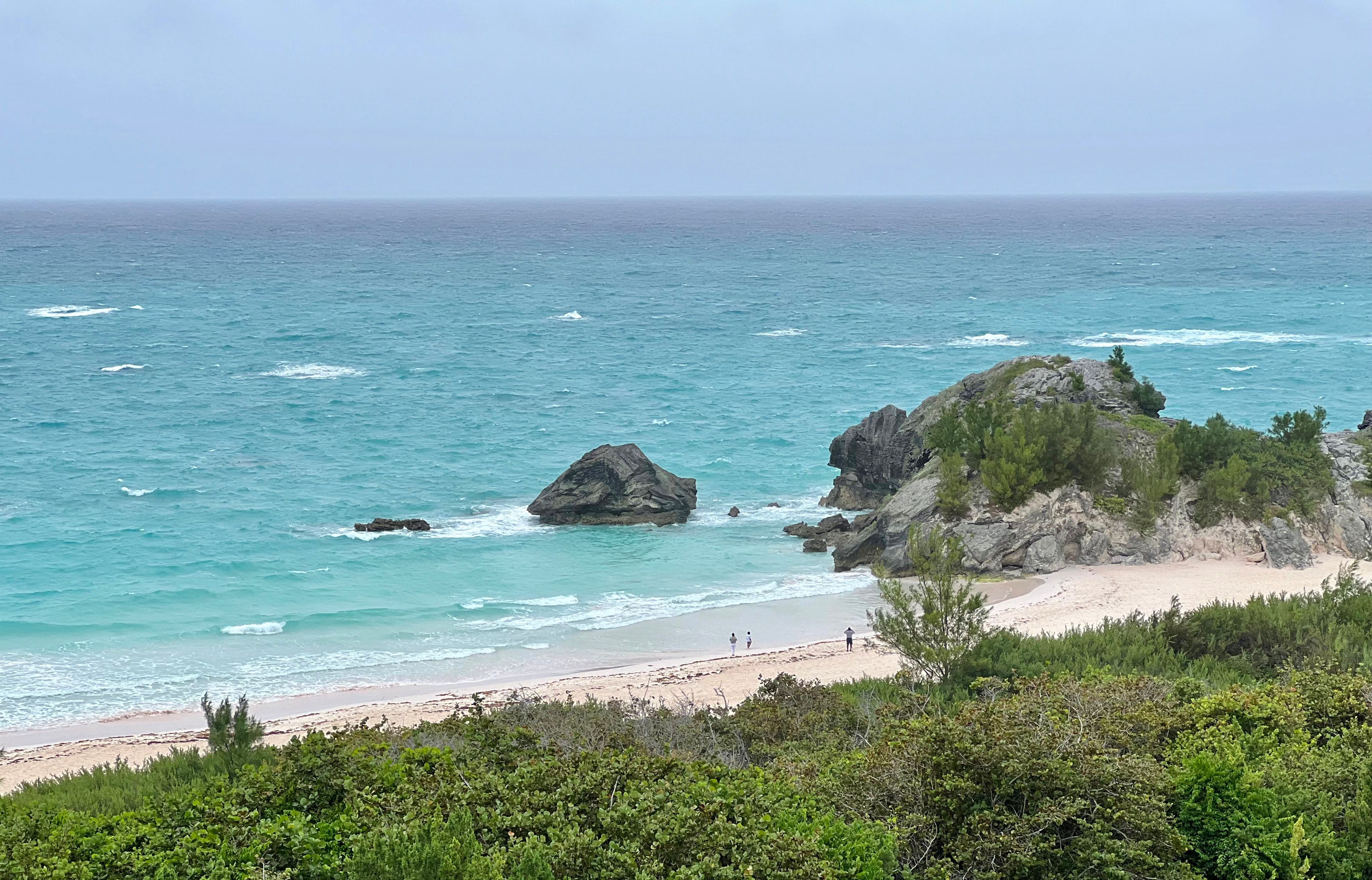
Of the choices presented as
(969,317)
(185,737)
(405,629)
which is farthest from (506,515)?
(969,317)

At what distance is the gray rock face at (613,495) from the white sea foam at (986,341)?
125 ft

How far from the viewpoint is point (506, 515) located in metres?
38.8

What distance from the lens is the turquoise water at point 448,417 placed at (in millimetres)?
28781

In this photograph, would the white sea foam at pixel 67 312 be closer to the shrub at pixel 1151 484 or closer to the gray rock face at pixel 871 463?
the gray rock face at pixel 871 463

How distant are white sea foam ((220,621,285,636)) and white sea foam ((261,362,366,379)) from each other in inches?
1393

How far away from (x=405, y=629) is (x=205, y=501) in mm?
14576

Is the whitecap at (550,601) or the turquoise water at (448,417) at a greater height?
the turquoise water at (448,417)

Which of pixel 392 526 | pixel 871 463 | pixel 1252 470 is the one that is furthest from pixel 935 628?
pixel 392 526

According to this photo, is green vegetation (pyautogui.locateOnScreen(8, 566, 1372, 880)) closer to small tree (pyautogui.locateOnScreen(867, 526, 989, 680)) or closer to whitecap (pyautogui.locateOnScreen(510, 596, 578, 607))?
small tree (pyautogui.locateOnScreen(867, 526, 989, 680))

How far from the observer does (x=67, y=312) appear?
282 feet

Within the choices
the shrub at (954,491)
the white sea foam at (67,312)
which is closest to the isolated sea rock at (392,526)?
the shrub at (954,491)

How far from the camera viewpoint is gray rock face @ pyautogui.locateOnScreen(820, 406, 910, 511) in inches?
1554

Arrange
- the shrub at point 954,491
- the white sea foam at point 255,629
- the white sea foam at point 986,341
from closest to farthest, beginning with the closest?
the white sea foam at point 255,629, the shrub at point 954,491, the white sea foam at point 986,341

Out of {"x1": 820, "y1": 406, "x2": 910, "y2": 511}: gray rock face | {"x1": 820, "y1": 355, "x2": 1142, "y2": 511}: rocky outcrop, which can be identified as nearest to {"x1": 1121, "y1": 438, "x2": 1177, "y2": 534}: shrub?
{"x1": 820, "y1": 355, "x2": 1142, "y2": 511}: rocky outcrop
